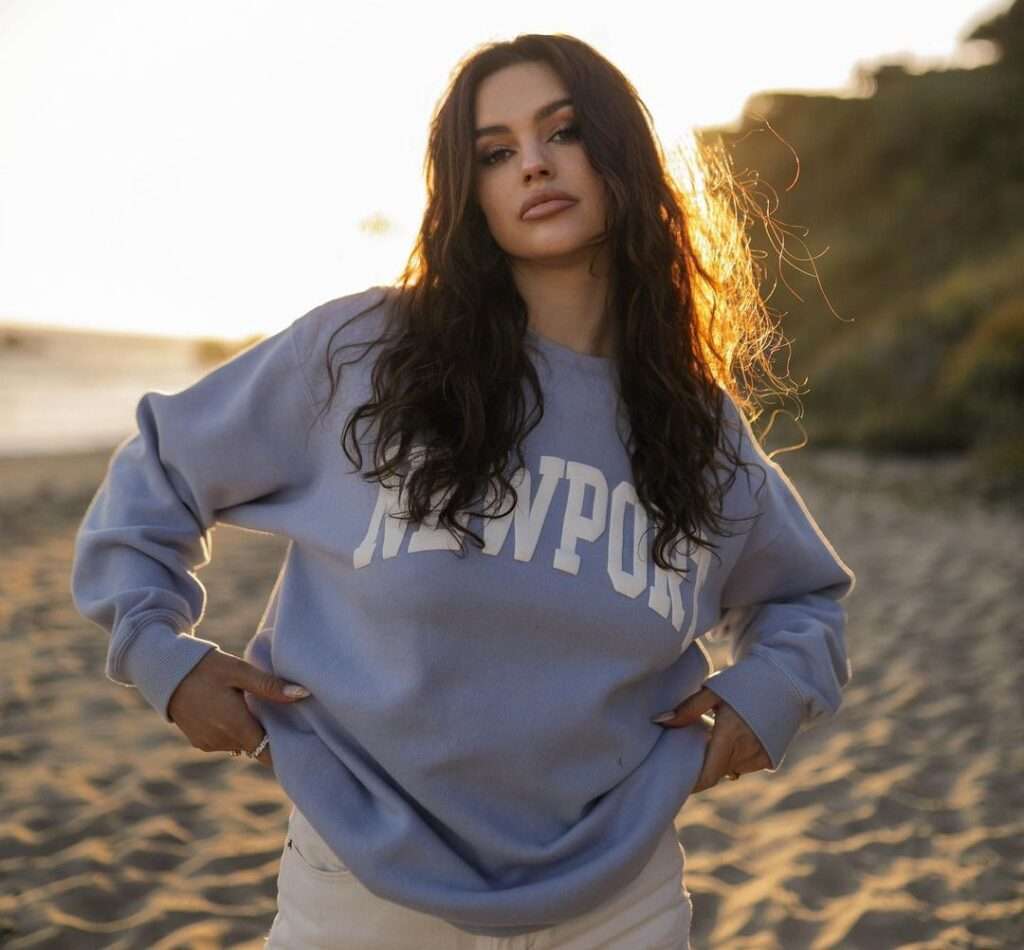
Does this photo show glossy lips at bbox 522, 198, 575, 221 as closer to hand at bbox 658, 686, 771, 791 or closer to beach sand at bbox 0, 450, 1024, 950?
hand at bbox 658, 686, 771, 791

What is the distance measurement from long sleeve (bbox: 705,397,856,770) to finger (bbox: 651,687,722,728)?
0.03 metres

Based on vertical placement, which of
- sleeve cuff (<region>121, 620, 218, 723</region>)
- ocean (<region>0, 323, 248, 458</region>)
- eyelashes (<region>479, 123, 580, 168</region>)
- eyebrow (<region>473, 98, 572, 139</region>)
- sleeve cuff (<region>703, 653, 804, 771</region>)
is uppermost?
eyebrow (<region>473, 98, 572, 139</region>)

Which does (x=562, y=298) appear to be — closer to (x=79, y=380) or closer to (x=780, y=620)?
(x=780, y=620)

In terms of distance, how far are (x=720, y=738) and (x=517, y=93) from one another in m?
1.00

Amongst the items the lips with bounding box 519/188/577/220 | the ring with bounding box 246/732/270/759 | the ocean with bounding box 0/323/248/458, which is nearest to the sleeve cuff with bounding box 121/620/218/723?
the ring with bounding box 246/732/270/759

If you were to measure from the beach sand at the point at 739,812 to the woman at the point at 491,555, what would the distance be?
160cm

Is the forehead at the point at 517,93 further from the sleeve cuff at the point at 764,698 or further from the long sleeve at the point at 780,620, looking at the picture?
the sleeve cuff at the point at 764,698

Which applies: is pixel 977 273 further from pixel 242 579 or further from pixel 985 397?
pixel 242 579

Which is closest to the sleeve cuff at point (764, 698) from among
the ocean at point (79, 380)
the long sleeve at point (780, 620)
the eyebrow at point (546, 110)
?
the long sleeve at point (780, 620)

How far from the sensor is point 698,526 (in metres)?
1.65

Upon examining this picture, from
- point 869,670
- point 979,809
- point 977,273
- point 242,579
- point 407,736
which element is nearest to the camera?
point 407,736

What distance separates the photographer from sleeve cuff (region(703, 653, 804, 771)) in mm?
1699

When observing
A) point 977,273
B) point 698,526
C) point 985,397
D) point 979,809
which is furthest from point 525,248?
point 977,273

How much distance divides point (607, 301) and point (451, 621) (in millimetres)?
600
